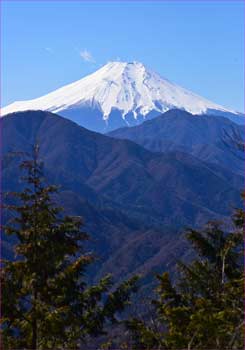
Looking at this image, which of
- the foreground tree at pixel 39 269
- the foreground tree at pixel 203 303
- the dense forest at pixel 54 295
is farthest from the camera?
the foreground tree at pixel 39 269

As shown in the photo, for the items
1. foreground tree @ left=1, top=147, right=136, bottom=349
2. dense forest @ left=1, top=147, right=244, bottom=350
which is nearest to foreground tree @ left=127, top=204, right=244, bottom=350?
dense forest @ left=1, top=147, right=244, bottom=350

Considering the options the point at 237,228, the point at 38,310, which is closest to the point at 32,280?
the point at 38,310

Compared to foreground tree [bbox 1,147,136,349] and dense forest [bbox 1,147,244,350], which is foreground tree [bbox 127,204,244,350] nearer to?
dense forest [bbox 1,147,244,350]

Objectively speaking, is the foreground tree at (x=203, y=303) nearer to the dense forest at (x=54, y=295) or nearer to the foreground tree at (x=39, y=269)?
the dense forest at (x=54, y=295)

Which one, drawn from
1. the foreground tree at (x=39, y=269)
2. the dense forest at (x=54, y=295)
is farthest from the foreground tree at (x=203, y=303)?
the foreground tree at (x=39, y=269)

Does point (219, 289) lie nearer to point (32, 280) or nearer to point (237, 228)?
point (237, 228)

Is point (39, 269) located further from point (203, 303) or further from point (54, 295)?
point (203, 303)

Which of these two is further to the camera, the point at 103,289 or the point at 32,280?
the point at 103,289

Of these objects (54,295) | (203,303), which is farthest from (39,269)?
(203,303)
